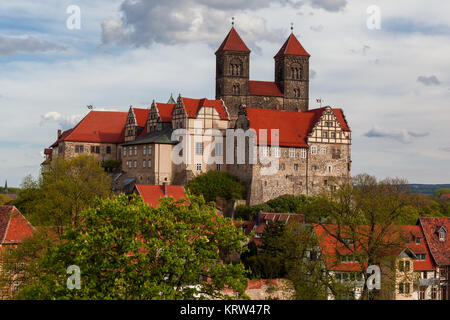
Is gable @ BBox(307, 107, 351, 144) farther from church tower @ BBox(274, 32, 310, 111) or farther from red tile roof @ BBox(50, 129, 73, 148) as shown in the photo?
red tile roof @ BBox(50, 129, 73, 148)

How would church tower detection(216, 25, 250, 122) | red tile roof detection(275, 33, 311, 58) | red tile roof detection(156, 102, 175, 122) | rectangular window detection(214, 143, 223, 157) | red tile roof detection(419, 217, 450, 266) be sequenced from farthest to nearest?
red tile roof detection(275, 33, 311, 58) → church tower detection(216, 25, 250, 122) → red tile roof detection(156, 102, 175, 122) → rectangular window detection(214, 143, 223, 157) → red tile roof detection(419, 217, 450, 266)

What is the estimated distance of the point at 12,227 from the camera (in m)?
46.6

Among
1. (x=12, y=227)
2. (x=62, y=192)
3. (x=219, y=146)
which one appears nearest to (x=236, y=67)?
(x=219, y=146)

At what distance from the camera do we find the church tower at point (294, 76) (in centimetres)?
9188

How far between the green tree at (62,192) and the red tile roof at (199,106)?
1244 cm

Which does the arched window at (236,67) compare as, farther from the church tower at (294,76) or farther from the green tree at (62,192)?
the green tree at (62,192)

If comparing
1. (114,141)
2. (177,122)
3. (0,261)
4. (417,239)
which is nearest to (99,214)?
(0,261)

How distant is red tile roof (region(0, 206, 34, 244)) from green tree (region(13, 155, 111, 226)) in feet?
8.14

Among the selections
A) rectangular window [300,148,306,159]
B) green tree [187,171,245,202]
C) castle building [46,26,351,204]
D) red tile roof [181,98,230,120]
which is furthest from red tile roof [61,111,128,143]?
rectangular window [300,148,306,159]

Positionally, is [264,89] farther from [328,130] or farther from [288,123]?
[328,130]

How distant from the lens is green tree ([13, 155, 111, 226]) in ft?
165

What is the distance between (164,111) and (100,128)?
1110 cm

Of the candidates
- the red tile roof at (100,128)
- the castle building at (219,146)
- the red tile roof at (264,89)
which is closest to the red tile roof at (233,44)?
the red tile roof at (264,89)
